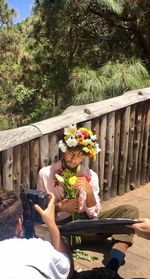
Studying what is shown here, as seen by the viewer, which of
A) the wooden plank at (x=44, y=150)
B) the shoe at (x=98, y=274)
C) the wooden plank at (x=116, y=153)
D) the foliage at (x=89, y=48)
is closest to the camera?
the shoe at (x=98, y=274)

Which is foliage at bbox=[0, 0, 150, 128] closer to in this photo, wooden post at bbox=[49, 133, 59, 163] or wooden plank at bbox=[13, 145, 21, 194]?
wooden post at bbox=[49, 133, 59, 163]

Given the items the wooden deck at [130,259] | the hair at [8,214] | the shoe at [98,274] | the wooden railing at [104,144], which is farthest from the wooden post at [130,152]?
the hair at [8,214]

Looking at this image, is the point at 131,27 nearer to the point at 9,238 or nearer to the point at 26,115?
the point at 26,115

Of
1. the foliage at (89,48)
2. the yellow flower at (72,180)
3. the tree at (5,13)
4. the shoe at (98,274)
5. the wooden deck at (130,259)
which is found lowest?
the wooden deck at (130,259)

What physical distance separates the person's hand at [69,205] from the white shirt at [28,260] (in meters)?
1.37

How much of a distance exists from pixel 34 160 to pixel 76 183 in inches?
18.4

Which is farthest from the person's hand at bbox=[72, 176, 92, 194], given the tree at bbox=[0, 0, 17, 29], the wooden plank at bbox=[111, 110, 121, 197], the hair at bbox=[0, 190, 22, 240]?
the tree at bbox=[0, 0, 17, 29]

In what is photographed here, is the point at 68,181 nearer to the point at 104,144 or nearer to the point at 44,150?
the point at 44,150

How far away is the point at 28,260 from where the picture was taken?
1583 mm

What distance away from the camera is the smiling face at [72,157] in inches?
126

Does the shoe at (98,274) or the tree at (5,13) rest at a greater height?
the tree at (5,13)

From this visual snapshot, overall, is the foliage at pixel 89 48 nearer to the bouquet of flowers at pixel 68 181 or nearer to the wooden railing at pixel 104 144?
the wooden railing at pixel 104 144

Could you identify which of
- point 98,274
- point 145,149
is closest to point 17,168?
point 98,274

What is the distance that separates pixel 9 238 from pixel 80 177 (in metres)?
1.53
